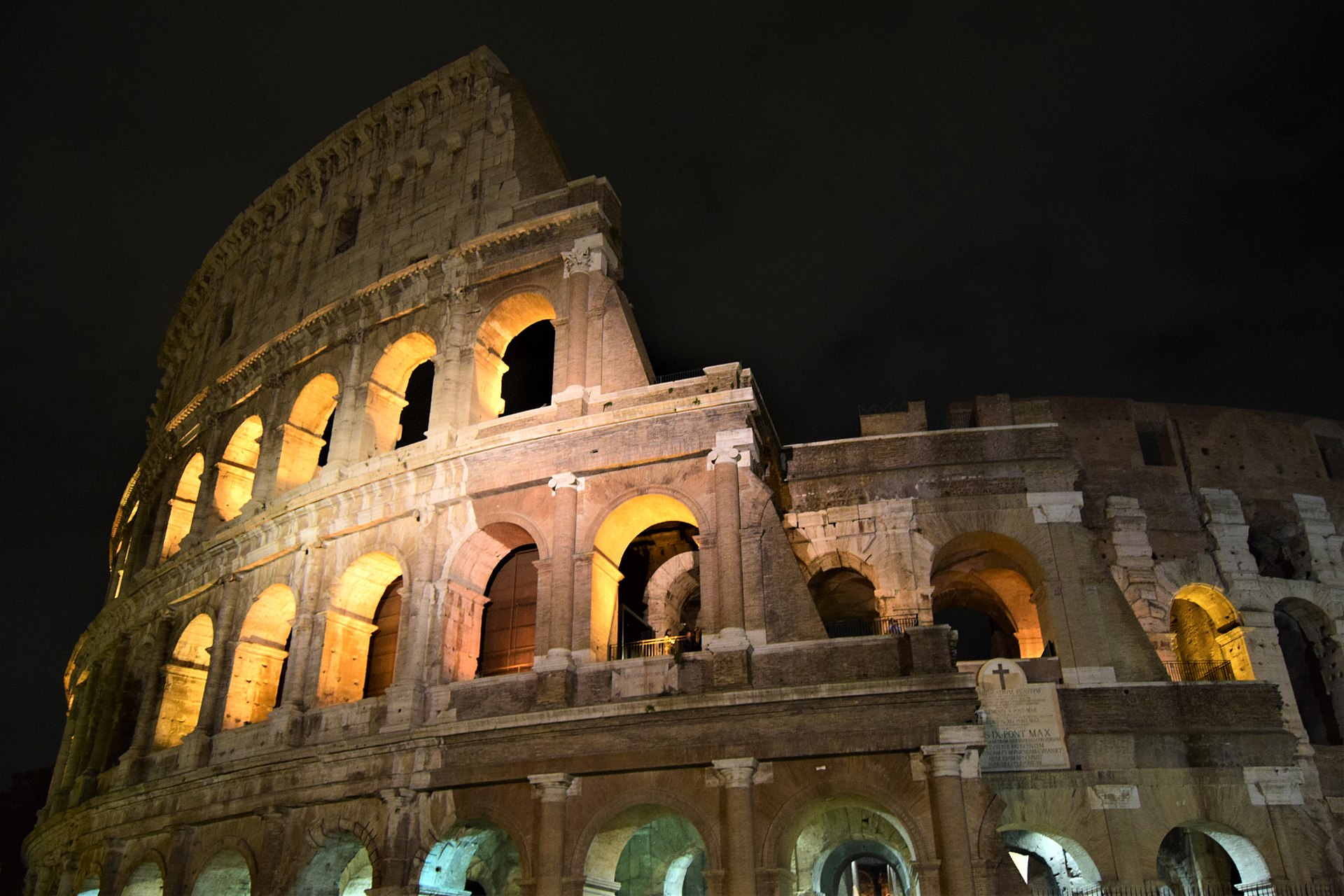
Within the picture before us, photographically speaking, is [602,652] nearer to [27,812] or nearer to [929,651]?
[929,651]

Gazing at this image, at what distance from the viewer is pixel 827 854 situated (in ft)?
47.6

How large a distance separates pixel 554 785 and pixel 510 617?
394 cm

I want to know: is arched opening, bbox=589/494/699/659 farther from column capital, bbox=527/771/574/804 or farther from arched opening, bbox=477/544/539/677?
column capital, bbox=527/771/574/804

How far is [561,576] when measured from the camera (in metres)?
14.1

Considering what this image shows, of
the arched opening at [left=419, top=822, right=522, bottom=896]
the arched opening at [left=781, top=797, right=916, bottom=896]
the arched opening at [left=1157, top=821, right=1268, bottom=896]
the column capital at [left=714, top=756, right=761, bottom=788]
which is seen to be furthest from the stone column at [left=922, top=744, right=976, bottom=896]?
the arched opening at [left=419, top=822, right=522, bottom=896]

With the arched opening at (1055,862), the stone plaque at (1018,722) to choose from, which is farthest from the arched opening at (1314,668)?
the stone plaque at (1018,722)

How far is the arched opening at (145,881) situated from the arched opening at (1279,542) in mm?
19284

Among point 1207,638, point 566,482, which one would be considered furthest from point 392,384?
point 1207,638

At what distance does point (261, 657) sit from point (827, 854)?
9.91 metres

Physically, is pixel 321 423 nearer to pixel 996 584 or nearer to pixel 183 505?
pixel 183 505

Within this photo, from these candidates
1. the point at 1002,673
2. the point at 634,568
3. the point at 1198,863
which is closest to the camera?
the point at 1002,673

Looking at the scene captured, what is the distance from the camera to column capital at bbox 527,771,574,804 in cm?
1273

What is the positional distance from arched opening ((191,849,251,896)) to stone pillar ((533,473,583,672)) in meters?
6.01

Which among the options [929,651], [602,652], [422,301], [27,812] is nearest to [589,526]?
[602,652]
